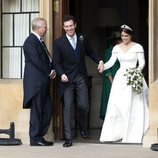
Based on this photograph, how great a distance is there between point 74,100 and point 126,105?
2.69ft

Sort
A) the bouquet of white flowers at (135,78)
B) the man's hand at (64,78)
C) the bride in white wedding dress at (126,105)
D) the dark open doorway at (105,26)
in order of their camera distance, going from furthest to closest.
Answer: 1. the dark open doorway at (105,26)
2. the bride in white wedding dress at (126,105)
3. the bouquet of white flowers at (135,78)
4. the man's hand at (64,78)

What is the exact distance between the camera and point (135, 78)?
31.1ft

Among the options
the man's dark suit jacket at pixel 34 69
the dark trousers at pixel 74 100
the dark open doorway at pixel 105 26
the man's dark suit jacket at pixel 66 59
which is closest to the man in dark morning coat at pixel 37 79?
A: the man's dark suit jacket at pixel 34 69

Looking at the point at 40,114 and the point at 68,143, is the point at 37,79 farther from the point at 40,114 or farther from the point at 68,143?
the point at 68,143

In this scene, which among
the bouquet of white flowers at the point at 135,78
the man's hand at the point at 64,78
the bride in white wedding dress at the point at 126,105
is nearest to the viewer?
the man's hand at the point at 64,78

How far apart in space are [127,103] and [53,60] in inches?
52.6

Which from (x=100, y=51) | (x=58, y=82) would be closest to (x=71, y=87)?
(x=58, y=82)

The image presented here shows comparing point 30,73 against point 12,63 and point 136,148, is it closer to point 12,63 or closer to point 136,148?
point 12,63

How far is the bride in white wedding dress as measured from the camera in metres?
9.65

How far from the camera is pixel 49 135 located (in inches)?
383

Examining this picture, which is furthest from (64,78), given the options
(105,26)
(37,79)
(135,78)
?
(105,26)

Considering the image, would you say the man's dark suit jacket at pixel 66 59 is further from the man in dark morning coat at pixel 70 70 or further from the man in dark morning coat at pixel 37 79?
the man in dark morning coat at pixel 37 79

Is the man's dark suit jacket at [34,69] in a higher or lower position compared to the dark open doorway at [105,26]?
lower

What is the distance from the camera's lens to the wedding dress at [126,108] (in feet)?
31.7
